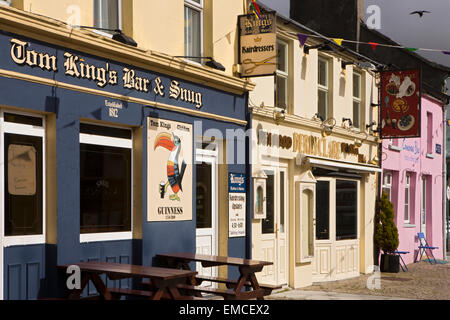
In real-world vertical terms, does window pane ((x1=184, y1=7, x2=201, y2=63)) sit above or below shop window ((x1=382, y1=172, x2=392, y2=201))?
above

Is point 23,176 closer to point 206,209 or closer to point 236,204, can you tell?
point 206,209

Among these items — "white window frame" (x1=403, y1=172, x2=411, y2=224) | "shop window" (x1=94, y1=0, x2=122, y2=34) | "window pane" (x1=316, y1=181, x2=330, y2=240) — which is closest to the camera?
"shop window" (x1=94, y1=0, x2=122, y2=34)

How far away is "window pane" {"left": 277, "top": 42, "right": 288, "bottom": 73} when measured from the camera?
1338 cm

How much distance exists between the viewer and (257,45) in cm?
1134

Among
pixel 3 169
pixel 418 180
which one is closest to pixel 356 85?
pixel 418 180

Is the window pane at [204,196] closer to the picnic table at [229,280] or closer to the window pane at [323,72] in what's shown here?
the picnic table at [229,280]

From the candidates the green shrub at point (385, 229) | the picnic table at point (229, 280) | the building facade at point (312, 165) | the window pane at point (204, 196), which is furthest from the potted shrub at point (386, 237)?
the picnic table at point (229, 280)

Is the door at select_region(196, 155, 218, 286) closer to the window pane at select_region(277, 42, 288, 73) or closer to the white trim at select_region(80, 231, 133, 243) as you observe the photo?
the white trim at select_region(80, 231, 133, 243)

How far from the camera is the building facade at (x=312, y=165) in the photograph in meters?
12.6

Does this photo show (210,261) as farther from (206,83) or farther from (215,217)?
(206,83)

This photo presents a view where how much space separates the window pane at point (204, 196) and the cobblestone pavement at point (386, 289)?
178cm

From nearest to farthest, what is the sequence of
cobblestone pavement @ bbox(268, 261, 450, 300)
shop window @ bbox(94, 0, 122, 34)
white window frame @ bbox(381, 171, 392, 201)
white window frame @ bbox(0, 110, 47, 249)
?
white window frame @ bbox(0, 110, 47, 249) < shop window @ bbox(94, 0, 122, 34) < cobblestone pavement @ bbox(268, 261, 450, 300) < white window frame @ bbox(381, 171, 392, 201)

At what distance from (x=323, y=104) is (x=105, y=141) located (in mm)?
7287

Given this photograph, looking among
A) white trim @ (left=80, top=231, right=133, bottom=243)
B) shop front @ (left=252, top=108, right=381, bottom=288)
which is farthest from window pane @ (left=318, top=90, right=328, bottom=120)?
white trim @ (left=80, top=231, right=133, bottom=243)
